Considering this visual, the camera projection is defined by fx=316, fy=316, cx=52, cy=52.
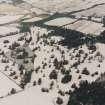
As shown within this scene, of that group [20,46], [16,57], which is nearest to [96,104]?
[16,57]

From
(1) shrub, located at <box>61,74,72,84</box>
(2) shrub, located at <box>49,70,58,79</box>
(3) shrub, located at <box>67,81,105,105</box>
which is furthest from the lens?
(2) shrub, located at <box>49,70,58,79</box>

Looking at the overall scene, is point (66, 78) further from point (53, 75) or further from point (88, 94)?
point (88, 94)

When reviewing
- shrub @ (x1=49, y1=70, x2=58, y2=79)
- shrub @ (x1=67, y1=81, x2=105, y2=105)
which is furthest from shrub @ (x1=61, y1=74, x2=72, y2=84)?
shrub @ (x1=67, y1=81, x2=105, y2=105)

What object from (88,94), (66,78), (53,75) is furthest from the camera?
(53,75)

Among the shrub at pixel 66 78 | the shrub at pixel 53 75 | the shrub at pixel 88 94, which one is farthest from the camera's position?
the shrub at pixel 53 75

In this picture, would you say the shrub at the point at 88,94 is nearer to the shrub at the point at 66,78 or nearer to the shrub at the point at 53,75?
the shrub at the point at 66,78

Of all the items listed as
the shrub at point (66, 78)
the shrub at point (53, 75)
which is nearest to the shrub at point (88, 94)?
the shrub at point (66, 78)

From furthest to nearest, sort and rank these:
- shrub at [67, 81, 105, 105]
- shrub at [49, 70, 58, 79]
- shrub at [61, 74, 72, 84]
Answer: shrub at [49, 70, 58, 79] < shrub at [61, 74, 72, 84] < shrub at [67, 81, 105, 105]

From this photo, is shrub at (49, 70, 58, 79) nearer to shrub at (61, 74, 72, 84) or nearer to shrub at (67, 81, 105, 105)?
shrub at (61, 74, 72, 84)

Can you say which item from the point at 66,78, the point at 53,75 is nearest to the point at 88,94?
the point at 66,78

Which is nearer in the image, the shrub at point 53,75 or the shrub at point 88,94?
the shrub at point 88,94

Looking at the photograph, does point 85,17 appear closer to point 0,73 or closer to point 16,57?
point 16,57
